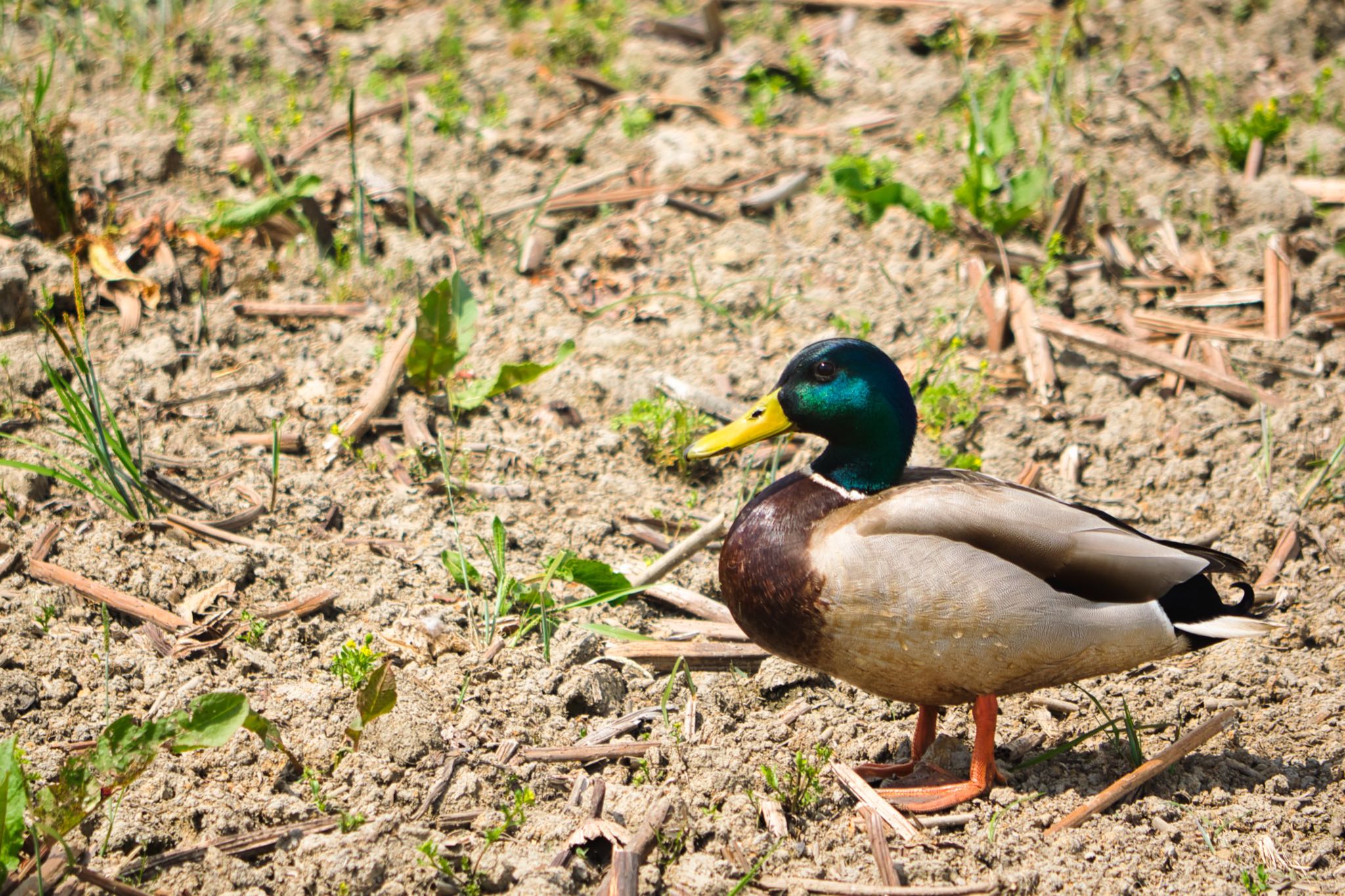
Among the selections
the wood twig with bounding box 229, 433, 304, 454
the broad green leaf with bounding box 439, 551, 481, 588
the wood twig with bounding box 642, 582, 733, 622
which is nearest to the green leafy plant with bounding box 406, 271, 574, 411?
the wood twig with bounding box 229, 433, 304, 454

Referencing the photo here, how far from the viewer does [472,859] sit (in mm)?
2914

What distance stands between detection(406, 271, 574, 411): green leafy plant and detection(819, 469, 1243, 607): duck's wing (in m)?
1.63

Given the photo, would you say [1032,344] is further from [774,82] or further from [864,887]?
[864,887]

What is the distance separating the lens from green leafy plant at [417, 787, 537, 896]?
9.18ft

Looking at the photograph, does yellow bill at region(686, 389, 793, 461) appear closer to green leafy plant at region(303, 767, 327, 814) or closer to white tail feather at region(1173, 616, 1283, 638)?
white tail feather at region(1173, 616, 1283, 638)

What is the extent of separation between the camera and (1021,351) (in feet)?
16.6

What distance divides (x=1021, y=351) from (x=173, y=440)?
11.1 ft

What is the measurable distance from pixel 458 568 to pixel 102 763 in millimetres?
1272

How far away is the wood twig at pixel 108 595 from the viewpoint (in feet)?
11.5

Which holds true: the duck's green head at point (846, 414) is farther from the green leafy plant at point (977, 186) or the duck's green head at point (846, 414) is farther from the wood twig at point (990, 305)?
the green leafy plant at point (977, 186)

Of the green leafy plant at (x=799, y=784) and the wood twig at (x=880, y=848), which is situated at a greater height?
→ the green leafy plant at (x=799, y=784)

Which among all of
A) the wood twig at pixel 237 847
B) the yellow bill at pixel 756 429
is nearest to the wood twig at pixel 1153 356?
the yellow bill at pixel 756 429

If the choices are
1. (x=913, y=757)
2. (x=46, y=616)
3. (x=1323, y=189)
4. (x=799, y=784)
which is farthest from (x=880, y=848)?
(x=1323, y=189)

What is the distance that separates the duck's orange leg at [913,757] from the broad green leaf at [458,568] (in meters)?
1.31
